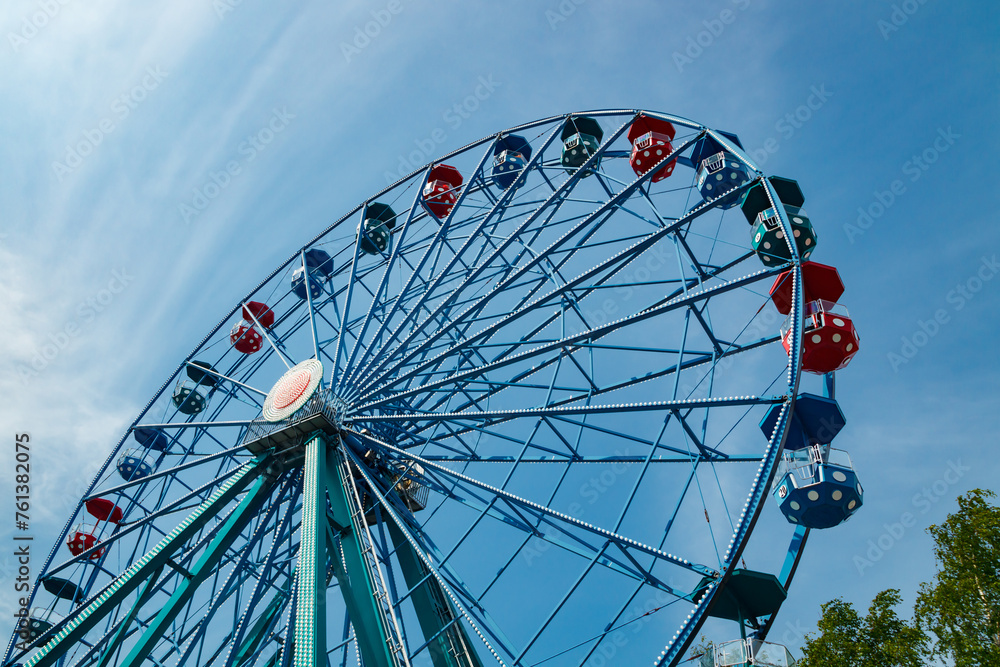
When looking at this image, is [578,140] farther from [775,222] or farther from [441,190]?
[775,222]

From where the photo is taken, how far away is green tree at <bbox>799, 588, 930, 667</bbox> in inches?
527

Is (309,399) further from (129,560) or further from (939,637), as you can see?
(939,637)

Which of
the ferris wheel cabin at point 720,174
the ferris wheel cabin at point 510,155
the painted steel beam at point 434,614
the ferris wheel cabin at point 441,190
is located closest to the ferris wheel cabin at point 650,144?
the ferris wheel cabin at point 720,174

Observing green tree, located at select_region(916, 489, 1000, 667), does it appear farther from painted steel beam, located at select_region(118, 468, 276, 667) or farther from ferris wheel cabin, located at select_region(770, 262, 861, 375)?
painted steel beam, located at select_region(118, 468, 276, 667)

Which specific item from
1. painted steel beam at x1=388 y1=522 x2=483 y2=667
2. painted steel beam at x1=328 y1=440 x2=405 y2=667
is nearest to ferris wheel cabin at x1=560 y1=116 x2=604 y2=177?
painted steel beam at x1=328 y1=440 x2=405 y2=667

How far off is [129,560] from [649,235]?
45.2 ft

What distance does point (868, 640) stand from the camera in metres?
14.0

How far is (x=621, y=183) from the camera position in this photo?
14875 millimetres

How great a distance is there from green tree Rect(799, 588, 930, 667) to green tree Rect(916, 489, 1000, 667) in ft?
1.40

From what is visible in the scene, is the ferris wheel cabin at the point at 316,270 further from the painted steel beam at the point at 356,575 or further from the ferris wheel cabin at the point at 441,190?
the painted steel beam at the point at 356,575

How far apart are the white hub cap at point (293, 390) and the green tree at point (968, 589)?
39.0 ft

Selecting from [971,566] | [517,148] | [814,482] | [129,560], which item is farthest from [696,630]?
[129,560]

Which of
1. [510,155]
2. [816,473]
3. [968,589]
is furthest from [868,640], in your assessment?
[510,155]

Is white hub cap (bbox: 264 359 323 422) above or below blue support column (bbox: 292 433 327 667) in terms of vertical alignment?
above
